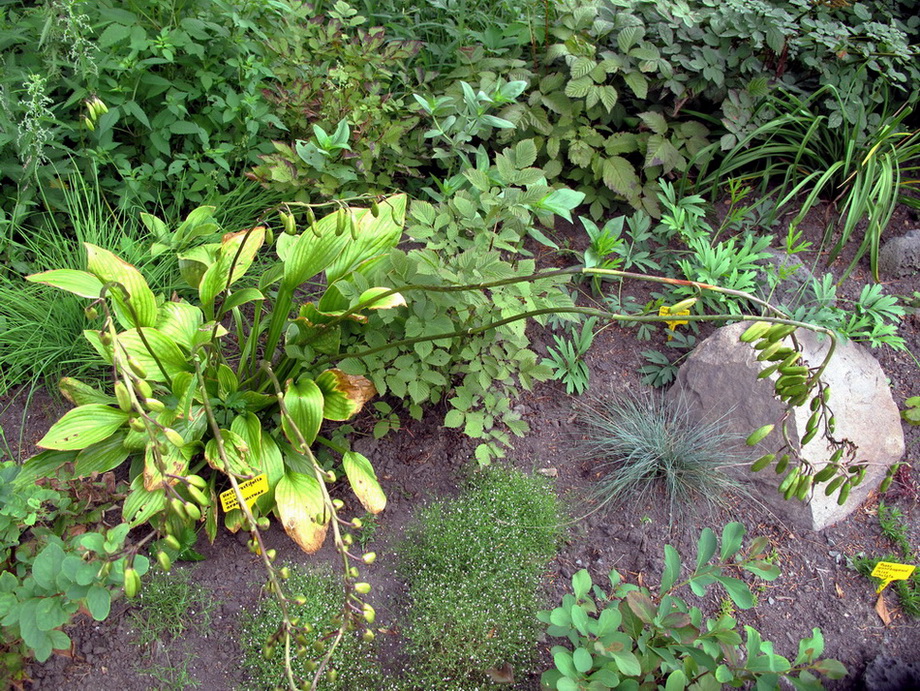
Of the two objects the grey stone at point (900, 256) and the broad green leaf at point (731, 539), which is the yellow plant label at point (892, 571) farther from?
the grey stone at point (900, 256)

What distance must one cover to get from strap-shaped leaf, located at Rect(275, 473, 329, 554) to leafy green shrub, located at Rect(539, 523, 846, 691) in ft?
2.50

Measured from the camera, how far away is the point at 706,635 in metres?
2.09

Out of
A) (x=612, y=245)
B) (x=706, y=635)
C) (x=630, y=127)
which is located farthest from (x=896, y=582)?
(x=630, y=127)

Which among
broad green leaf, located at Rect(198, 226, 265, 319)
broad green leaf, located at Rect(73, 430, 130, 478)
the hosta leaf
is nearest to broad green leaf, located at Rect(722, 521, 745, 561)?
the hosta leaf

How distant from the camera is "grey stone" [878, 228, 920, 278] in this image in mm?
3512

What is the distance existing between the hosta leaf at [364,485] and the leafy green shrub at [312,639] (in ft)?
0.91

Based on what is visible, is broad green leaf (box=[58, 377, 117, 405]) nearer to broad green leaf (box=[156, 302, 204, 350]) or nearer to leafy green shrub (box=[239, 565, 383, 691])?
broad green leaf (box=[156, 302, 204, 350])

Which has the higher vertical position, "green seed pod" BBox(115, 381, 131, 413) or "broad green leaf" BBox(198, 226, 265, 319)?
"green seed pod" BBox(115, 381, 131, 413)

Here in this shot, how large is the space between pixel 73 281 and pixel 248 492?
0.88 meters

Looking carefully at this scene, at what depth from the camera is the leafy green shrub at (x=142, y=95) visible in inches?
110

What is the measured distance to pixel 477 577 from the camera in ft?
7.96

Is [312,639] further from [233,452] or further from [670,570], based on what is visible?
[670,570]

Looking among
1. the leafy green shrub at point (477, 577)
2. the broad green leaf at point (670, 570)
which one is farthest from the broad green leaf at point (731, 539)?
the leafy green shrub at point (477, 577)

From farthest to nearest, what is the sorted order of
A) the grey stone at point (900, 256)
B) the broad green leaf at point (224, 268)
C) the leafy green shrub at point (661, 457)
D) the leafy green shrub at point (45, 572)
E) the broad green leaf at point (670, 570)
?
the grey stone at point (900, 256) < the leafy green shrub at point (661, 457) < the broad green leaf at point (224, 268) < the broad green leaf at point (670, 570) < the leafy green shrub at point (45, 572)
